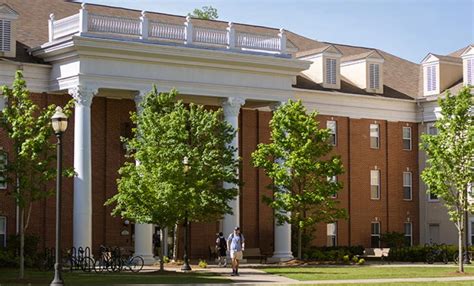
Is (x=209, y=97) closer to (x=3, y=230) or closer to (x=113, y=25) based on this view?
(x=113, y=25)

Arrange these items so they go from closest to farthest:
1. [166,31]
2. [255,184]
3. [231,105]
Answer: [166,31] → [231,105] → [255,184]

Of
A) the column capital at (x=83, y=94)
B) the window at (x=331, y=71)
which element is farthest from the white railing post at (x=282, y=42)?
the column capital at (x=83, y=94)

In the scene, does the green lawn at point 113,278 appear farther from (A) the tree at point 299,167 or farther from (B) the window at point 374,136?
(B) the window at point 374,136

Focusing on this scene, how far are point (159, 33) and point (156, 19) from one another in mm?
8355

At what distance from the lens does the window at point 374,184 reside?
224 feet

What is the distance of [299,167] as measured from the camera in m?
55.1

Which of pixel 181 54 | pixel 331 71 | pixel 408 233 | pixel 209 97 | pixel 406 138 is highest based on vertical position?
pixel 331 71

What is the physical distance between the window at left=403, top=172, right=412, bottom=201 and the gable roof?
5270mm

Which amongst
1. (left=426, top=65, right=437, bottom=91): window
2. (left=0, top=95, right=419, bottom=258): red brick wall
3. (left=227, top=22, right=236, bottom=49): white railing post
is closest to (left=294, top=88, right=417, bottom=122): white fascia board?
(left=0, top=95, right=419, bottom=258): red brick wall

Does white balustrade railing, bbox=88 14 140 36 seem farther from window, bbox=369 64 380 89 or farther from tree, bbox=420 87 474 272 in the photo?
window, bbox=369 64 380 89

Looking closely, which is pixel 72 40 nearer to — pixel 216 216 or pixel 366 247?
pixel 216 216

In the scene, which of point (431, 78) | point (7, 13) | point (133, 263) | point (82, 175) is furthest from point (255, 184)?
point (7, 13)

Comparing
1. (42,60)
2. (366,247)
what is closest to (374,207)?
(366,247)

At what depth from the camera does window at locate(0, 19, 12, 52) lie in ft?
173
